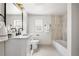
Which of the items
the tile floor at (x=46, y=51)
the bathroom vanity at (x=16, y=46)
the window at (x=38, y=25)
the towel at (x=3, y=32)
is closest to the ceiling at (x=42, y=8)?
the window at (x=38, y=25)

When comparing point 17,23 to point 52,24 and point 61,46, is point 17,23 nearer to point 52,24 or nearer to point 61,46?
point 52,24

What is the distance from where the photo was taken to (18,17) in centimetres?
172

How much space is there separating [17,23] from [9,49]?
0.46 meters

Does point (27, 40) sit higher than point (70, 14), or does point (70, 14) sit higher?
point (70, 14)

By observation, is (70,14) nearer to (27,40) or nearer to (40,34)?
(40,34)

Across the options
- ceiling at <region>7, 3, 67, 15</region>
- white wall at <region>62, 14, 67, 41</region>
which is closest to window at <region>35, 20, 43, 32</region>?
ceiling at <region>7, 3, 67, 15</region>

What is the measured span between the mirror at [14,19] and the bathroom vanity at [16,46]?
10 centimetres

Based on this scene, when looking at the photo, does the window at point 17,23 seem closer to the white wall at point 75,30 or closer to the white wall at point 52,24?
the white wall at point 52,24

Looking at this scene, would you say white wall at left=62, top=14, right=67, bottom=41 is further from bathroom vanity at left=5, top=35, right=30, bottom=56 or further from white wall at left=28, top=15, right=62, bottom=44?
bathroom vanity at left=5, top=35, right=30, bottom=56

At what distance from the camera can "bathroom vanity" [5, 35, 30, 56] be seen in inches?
65.7

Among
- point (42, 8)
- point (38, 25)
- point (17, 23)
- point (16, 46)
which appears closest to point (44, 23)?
point (38, 25)

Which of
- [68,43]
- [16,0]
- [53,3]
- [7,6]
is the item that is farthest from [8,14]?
[68,43]

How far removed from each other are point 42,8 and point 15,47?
2.63 feet

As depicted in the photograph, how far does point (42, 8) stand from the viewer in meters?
1.69
